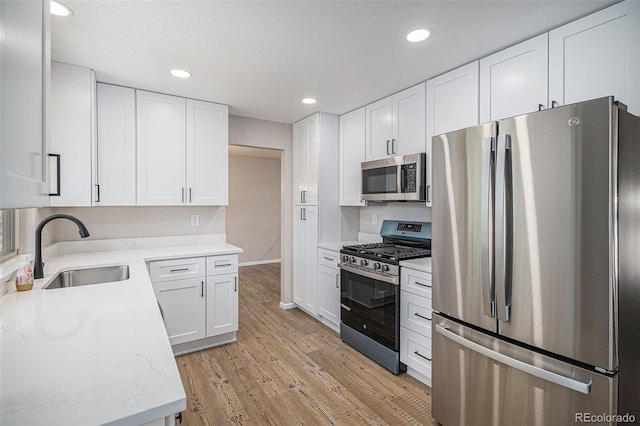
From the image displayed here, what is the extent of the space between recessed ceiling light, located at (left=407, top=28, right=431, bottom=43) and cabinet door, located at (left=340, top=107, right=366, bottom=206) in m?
1.39

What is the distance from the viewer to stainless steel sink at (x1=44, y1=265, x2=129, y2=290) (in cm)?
226

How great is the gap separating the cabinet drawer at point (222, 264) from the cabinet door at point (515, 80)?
8.12 ft

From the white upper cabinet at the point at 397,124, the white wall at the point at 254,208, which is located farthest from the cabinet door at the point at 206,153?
the white wall at the point at 254,208

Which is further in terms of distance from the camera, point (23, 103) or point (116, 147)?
point (116, 147)

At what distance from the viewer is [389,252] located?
279cm

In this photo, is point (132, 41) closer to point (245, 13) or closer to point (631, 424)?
point (245, 13)

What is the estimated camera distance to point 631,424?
1331 millimetres

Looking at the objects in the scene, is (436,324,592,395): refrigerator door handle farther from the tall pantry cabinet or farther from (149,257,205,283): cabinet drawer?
(149,257,205,283): cabinet drawer

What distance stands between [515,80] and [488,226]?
114 cm

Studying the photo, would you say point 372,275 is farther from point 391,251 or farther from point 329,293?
point 329,293

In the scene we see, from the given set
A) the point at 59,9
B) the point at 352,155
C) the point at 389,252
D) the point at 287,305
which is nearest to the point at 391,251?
the point at 389,252

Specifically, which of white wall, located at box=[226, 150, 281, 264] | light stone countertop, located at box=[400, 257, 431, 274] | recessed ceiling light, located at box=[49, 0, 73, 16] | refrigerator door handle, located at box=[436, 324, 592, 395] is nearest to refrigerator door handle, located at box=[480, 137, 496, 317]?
refrigerator door handle, located at box=[436, 324, 592, 395]

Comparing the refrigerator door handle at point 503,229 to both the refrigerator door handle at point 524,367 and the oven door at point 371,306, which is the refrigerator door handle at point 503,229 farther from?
the oven door at point 371,306

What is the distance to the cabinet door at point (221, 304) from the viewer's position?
3.03m
